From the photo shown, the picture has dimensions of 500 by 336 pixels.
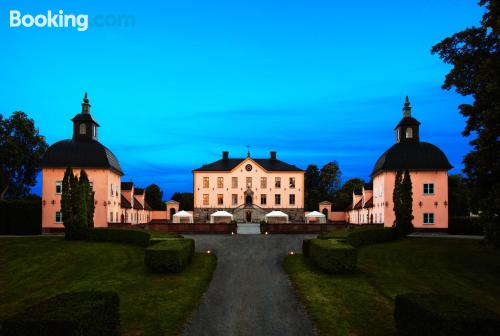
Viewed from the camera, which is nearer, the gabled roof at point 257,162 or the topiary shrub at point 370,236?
the topiary shrub at point 370,236

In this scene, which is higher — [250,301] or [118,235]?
[118,235]

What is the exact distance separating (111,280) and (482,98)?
17446 millimetres

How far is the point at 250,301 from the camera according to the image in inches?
662

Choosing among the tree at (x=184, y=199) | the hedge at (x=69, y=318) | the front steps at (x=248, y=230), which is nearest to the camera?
the hedge at (x=69, y=318)

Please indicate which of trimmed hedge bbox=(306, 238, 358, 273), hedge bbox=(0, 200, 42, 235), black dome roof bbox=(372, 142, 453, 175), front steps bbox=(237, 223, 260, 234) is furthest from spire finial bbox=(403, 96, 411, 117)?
hedge bbox=(0, 200, 42, 235)

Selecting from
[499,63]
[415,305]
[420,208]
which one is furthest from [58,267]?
[420,208]

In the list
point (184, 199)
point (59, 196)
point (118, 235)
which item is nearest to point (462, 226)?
point (118, 235)

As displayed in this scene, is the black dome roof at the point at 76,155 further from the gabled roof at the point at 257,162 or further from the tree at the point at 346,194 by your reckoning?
the tree at the point at 346,194

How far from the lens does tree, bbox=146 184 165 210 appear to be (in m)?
92.7

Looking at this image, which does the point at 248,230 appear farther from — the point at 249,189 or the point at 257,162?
the point at 257,162

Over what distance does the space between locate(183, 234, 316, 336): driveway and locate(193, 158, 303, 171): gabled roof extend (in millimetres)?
40631

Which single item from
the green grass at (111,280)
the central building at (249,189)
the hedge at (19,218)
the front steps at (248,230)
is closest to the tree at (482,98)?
the green grass at (111,280)

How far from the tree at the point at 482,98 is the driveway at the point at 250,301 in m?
A: 9.01

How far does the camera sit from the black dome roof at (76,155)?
4731 centimetres
